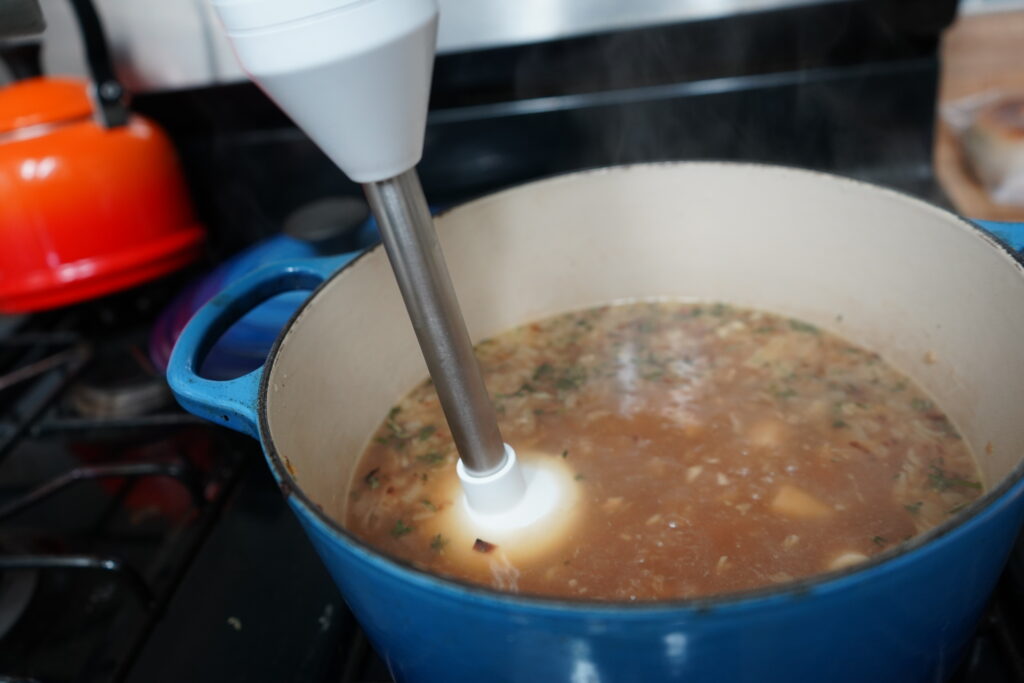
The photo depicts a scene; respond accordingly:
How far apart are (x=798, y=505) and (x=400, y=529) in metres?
0.46

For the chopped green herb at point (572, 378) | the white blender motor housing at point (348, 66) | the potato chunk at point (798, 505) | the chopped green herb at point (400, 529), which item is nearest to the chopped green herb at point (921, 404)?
the potato chunk at point (798, 505)

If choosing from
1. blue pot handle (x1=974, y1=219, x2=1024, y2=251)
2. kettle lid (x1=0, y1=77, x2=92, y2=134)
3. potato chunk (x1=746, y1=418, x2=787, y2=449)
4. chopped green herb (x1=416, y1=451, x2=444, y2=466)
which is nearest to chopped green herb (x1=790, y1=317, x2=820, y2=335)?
potato chunk (x1=746, y1=418, x2=787, y2=449)

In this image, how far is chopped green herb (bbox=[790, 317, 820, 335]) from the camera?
3.97 feet

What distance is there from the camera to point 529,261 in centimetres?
122

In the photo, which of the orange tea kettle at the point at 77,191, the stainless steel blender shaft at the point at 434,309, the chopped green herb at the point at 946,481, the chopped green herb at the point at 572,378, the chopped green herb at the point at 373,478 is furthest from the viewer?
the orange tea kettle at the point at 77,191

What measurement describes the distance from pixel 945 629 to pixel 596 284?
2.58 feet

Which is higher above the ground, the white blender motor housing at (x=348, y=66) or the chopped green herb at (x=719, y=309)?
the white blender motor housing at (x=348, y=66)

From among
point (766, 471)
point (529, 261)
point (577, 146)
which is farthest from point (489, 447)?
point (577, 146)

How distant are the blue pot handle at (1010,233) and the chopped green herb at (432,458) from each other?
0.70 metres

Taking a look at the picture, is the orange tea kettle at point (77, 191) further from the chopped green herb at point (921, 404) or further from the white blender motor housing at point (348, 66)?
the chopped green herb at point (921, 404)

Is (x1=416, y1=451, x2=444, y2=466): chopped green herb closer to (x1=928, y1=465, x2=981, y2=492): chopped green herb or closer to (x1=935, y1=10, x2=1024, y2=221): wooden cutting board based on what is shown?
(x1=928, y1=465, x2=981, y2=492): chopped green herb

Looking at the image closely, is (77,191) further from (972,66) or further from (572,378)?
(972,66)

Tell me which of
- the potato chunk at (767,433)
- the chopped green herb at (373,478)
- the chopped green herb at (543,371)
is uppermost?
the chopped green herb at (373,478)

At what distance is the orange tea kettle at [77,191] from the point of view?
1.25 m
